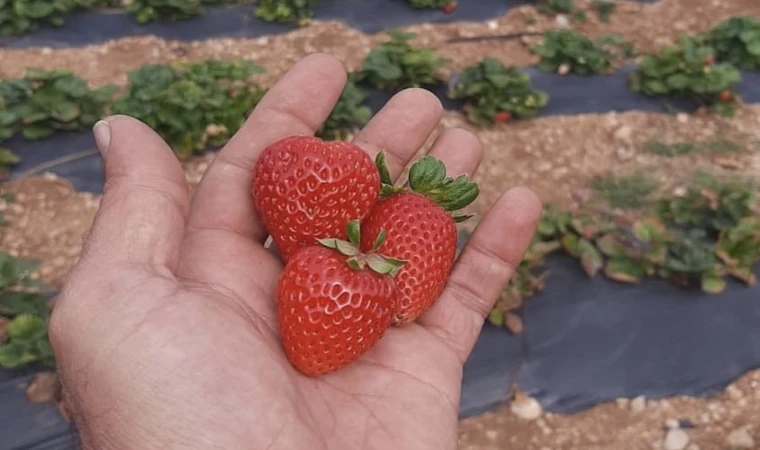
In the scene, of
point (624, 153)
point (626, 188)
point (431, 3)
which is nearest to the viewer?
point (626, 188)

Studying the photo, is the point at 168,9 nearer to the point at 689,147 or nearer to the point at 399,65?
the point at 399,65

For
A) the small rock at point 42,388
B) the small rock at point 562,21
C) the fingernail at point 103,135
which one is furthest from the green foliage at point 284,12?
the fingernail at point 103,135

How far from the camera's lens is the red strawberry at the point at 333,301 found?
1.91 meters

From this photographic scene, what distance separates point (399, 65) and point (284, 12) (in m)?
0.83

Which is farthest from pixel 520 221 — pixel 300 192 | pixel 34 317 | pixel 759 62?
pixel 759 62

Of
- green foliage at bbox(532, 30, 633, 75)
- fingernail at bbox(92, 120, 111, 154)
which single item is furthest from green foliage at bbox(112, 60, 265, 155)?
fingernail at bbox(92, 120, 111, 154)

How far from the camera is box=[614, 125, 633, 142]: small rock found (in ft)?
13.6

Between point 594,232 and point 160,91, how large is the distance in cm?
197

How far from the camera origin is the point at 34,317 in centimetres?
297

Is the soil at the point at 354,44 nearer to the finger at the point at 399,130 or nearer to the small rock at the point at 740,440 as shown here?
the finger at the point at 399,130

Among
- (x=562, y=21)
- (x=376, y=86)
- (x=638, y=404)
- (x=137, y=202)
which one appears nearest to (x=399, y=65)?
(x=376, y=86)

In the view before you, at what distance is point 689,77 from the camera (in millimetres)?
4367

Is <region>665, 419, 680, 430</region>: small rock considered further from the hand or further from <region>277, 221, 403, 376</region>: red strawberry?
<region>277, 221, 403, 376</region>: red strawberry

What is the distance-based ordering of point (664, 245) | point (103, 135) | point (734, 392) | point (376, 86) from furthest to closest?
point (376, 86) < point (664, 245) < point (734, 392) < point (103, 135)
